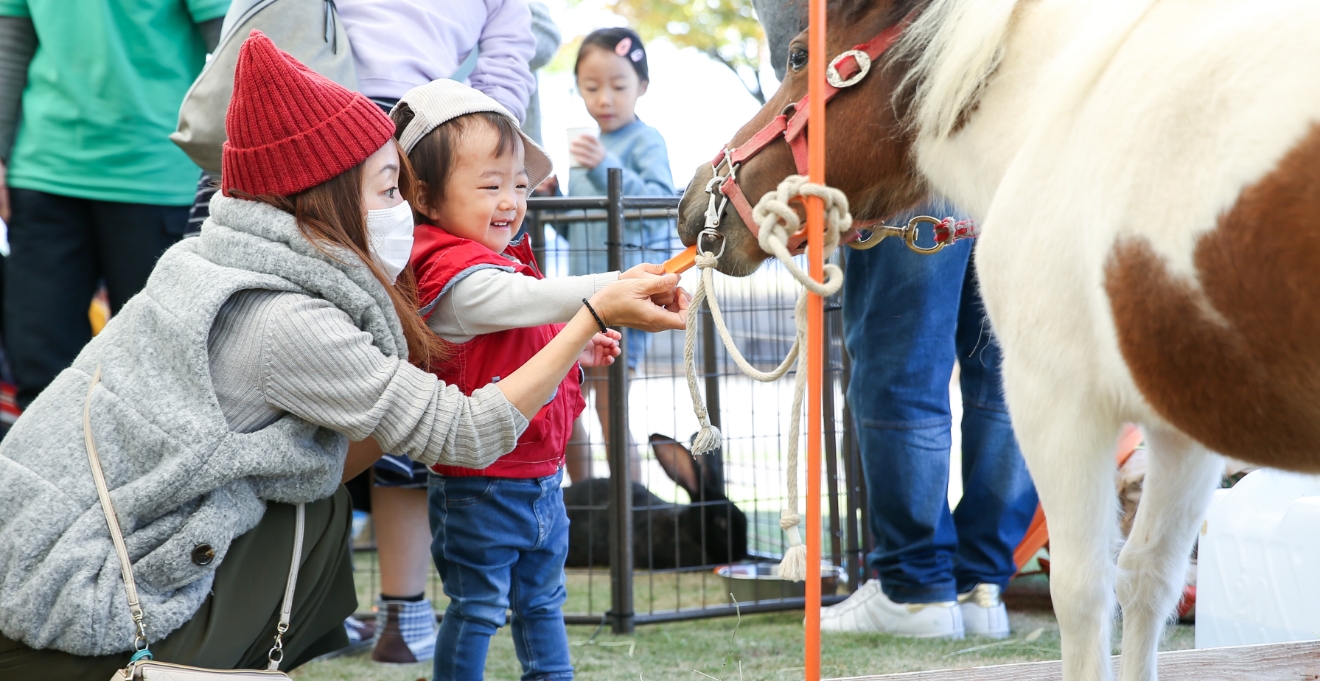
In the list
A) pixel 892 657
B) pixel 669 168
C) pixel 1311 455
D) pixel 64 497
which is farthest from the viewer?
pixel 669 168

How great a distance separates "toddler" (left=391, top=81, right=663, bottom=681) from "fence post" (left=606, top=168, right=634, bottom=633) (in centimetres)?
122

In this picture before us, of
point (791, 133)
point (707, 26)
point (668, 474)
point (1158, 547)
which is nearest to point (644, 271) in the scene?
point (791, 133)

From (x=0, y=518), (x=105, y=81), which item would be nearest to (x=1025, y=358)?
(x=0, y=518)

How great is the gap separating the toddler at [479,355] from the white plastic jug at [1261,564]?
1590mm

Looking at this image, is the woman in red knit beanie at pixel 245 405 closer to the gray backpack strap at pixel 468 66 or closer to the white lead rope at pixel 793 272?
the white lead rope at pixel 793 272

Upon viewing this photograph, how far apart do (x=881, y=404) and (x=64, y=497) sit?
208 cm

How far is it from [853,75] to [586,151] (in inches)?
105

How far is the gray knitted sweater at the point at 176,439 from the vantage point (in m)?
1.57

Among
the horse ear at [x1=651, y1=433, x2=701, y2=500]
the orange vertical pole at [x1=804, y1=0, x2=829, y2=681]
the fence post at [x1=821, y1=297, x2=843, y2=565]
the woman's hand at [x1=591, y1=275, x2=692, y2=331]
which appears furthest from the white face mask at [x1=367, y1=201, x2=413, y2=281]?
the horse ear at [x1=651, y1=433, x2=701, y2=500]

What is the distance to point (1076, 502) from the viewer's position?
54.5 inches

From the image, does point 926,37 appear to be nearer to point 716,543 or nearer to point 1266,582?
point 1266,582

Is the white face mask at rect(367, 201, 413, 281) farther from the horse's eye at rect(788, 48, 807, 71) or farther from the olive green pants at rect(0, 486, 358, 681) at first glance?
the horse's eye at rect(788, 48, 807, 71)

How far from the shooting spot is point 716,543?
13.3 feet

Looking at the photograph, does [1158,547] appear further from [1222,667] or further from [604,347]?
[604,347]
